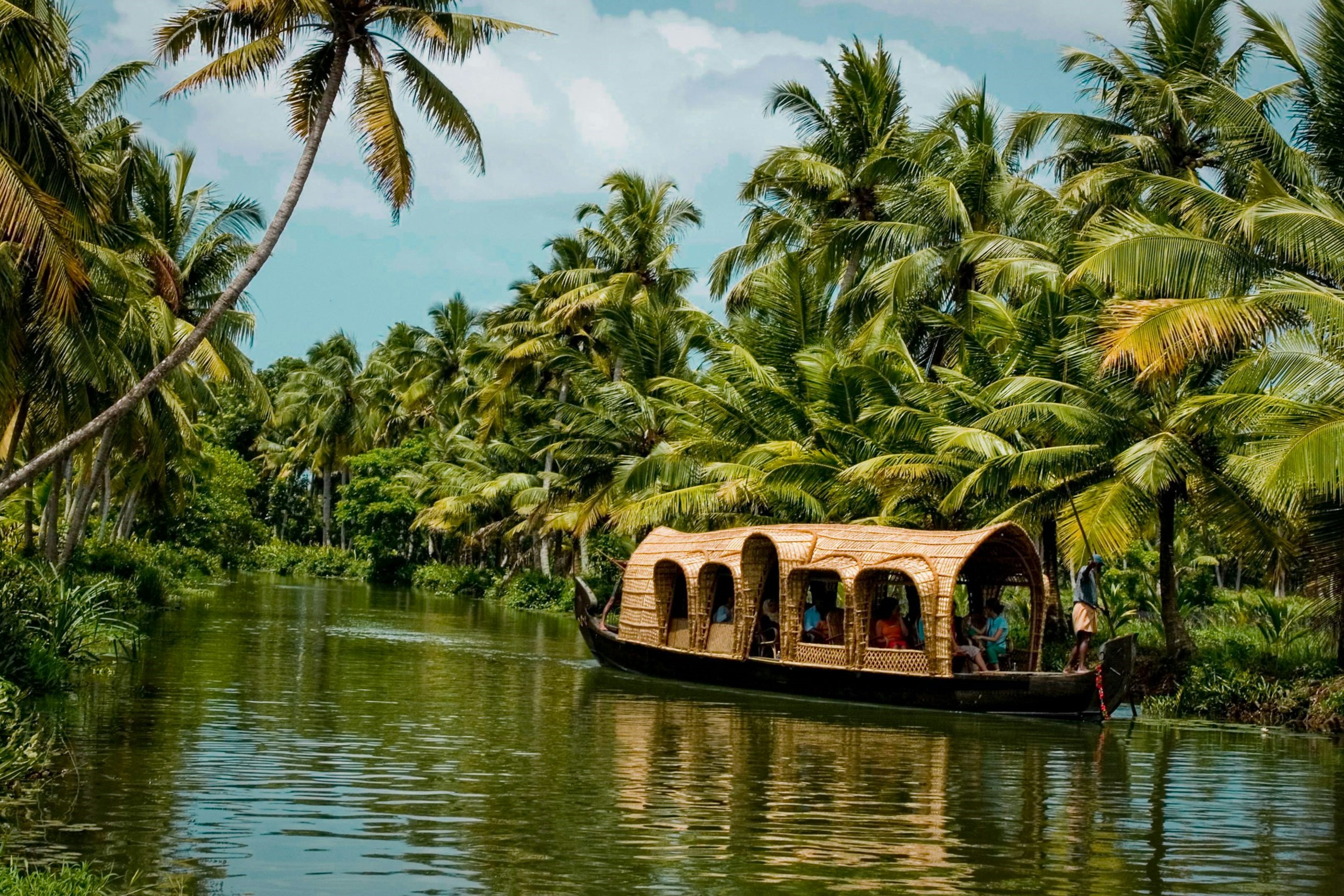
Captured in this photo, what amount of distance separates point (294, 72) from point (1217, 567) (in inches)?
1324

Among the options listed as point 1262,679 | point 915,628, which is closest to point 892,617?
point 915,628

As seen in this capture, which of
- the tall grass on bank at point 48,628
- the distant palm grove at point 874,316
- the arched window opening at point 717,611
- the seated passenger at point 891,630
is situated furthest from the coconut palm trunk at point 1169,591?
the tall grass on bank at point 48,628

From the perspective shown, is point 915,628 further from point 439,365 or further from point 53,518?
point 439,365

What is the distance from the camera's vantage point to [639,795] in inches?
363

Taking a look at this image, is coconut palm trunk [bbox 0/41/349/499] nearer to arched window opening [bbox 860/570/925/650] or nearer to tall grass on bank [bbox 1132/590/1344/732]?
arched window opening [bbox 860/570/925/650]

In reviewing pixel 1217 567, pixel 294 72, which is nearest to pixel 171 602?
pixel 294 72

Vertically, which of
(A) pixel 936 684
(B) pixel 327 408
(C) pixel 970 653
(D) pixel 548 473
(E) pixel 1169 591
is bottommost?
(A) pixel 936 684

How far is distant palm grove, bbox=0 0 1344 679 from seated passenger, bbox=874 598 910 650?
1.74 meters

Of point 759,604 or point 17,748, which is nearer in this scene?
point 17,748

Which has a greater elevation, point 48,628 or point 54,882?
point 48,628

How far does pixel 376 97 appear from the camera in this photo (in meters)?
12.8

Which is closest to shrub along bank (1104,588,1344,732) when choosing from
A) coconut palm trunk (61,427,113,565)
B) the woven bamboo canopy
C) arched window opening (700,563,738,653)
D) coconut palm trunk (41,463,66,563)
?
the woven bamboo canopy

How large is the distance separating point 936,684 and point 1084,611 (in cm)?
174

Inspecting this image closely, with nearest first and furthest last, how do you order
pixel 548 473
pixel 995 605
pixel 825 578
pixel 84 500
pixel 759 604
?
1. pixel 995 605
2. pixel 825 578
3. pixel 759 604
4. pixel 84 500
5. pixel 548 473
